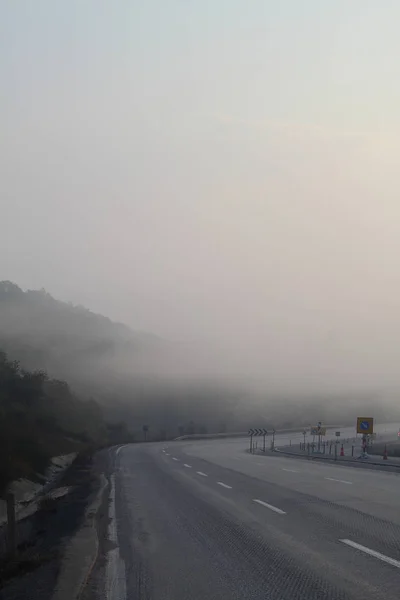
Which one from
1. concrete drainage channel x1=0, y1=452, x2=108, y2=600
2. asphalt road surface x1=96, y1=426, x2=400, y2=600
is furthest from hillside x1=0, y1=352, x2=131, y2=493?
asphalt road surface x1=96, y1=426, x2=400, y2=600

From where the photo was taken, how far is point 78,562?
424 inches

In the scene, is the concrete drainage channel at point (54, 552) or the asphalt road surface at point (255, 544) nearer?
the asphalt road surface at point (255, 544)

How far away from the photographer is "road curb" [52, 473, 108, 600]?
887 centimetres

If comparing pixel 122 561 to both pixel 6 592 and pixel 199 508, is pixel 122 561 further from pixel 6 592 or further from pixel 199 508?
pixel 199 508

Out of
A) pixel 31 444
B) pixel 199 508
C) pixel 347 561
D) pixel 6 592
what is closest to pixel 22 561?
pixel 6 592

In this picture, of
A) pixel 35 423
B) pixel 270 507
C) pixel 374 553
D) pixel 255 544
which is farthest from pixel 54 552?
pixel 35 423

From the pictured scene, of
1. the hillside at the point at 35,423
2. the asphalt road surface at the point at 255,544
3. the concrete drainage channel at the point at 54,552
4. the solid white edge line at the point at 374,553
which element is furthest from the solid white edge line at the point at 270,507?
the hillside at the point at 35,423

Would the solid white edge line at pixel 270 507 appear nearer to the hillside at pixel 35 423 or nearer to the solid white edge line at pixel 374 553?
the solid white edge line at pixel 374 553

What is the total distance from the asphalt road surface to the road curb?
1.01 ft

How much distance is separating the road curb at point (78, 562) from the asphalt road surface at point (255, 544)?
31cm

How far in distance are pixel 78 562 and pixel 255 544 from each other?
308 centimetres

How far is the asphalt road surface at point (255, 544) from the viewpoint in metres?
8.85

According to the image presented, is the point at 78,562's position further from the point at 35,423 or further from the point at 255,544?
the point at 35,423

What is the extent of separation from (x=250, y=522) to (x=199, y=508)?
3.45m
